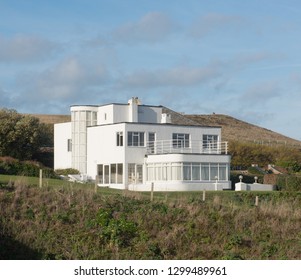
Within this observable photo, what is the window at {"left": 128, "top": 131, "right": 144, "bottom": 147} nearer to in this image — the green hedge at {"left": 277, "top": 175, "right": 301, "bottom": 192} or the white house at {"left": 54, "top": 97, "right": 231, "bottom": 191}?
the white house at {"left": 54, "top": 97, "right": 231, "bottom": 191}

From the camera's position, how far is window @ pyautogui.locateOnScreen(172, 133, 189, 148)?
2314 inches

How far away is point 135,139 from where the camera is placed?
186 feet

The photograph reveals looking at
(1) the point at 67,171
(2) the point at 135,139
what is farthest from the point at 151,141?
(1) the point at 67,171

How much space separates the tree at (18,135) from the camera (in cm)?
6631

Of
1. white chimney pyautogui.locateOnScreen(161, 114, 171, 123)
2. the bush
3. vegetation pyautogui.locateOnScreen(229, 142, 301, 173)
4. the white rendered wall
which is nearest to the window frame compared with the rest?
white chimney pyautogui.locateOnScreen(161, 114, 171, 123)

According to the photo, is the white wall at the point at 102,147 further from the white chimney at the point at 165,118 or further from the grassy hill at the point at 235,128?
the grassy hill at the point at 235,128

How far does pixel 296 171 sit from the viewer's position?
73.0m

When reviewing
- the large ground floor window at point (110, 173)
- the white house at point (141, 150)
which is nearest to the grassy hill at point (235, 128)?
the white house at point (141, 150)

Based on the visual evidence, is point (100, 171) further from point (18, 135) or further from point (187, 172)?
point (18, 135)

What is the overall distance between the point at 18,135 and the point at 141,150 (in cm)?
1512
